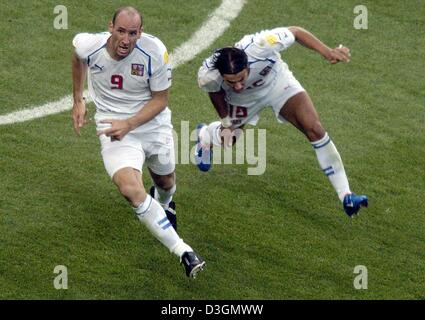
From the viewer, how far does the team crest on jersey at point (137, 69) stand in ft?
35.8

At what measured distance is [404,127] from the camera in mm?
13883

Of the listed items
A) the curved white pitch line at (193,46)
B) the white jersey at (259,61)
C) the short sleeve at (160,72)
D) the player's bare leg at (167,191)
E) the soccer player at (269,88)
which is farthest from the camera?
the curved white pitch line at (193,46)

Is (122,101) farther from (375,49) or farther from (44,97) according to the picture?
(375,49)

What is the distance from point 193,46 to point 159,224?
5.19 meters

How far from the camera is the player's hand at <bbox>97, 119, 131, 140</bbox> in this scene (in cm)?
1055

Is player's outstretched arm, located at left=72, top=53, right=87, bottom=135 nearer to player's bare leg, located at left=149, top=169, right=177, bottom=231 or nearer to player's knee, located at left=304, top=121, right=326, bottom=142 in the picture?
player's bare leg, located at left=149, top=169, right=177, bottom=231

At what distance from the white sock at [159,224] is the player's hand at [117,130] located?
0.57 m

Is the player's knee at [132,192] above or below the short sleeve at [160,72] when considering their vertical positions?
below

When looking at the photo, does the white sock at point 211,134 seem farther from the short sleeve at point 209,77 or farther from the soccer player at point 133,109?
the soccer player at point 133,109

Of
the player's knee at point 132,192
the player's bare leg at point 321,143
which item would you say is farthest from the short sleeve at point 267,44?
the player's knee at point 132,192
